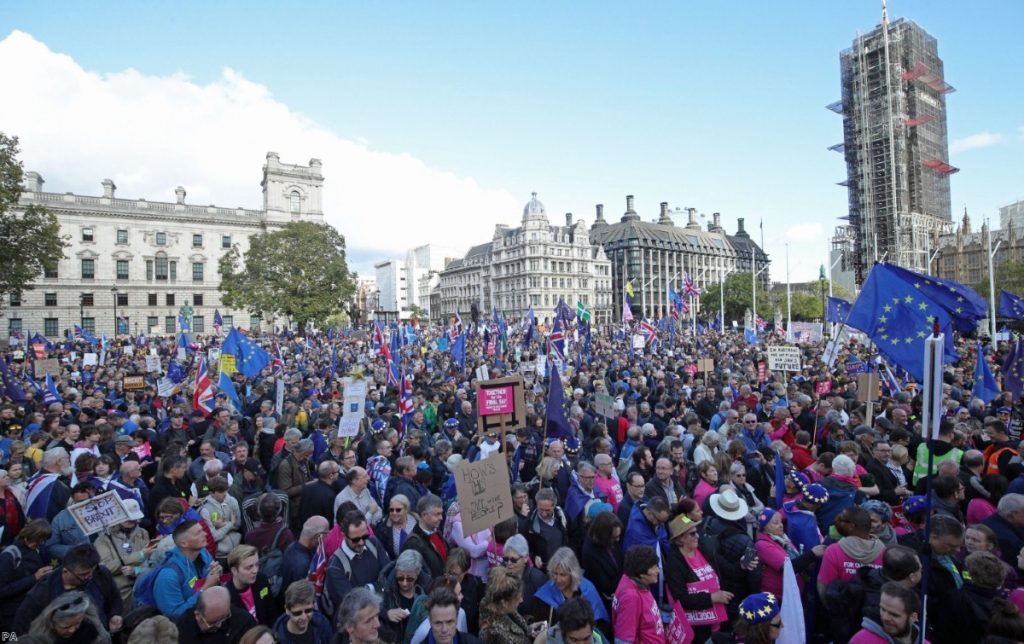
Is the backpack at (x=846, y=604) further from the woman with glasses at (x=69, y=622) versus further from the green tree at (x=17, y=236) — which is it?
the green tree at (x=17, y=236)

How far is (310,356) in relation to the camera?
30469mm

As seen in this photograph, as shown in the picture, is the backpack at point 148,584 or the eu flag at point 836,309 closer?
the backpack at point 148,584

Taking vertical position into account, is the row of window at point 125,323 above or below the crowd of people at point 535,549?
above

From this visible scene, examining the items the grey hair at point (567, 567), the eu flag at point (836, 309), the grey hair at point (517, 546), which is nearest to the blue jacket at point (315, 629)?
the grey hair at point (517, 546)

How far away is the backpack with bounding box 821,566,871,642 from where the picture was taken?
12.8ft

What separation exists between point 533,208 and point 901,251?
49.4m

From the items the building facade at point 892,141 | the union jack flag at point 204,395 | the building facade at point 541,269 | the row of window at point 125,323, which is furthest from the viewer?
the building facade at point 541,269

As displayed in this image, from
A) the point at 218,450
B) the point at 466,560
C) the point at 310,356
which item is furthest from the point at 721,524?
the point at 310,356

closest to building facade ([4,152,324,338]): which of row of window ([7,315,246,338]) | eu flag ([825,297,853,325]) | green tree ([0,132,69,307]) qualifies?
row of window ([7,315,246,338])

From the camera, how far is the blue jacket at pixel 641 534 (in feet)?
16.3

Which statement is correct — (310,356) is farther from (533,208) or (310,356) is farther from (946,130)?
(946,130)

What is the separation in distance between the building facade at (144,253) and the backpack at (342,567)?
2485 inches

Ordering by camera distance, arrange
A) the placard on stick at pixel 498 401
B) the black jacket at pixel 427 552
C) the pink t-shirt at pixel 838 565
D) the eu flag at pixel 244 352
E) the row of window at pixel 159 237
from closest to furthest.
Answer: the pink t-shirt at pixel 838 565 → the black jacket at pixel 427 552 → the placard on stick at pixel 498 401 → the eu flag at pixel 244 352 → the row of window at pixel 159 237

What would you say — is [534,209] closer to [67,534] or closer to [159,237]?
[159,237]
